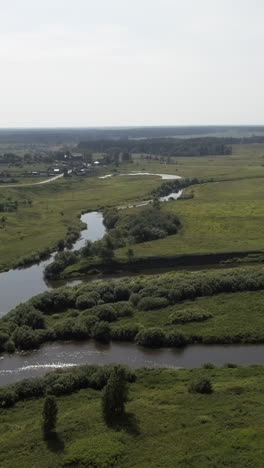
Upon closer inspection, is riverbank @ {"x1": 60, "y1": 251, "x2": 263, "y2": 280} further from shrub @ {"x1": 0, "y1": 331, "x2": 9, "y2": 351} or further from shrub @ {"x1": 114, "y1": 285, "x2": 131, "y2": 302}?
shrub @ {"x1": 0, "y1": 331, "x2": 9, "y2": 351}

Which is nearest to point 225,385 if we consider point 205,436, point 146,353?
point 205,436

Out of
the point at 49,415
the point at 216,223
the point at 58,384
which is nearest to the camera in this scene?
the point at 49,415

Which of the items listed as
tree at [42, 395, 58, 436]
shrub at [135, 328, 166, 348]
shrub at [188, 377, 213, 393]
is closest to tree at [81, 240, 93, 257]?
shrub at [135, 328, 166, 348]

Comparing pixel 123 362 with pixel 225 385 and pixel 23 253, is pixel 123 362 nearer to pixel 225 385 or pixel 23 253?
pixel 225 385

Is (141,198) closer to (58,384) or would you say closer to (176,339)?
(176,339)

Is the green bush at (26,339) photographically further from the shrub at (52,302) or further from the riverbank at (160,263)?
the riverbank at (160,263)

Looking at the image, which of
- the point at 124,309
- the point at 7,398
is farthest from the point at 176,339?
the point at 7,398
